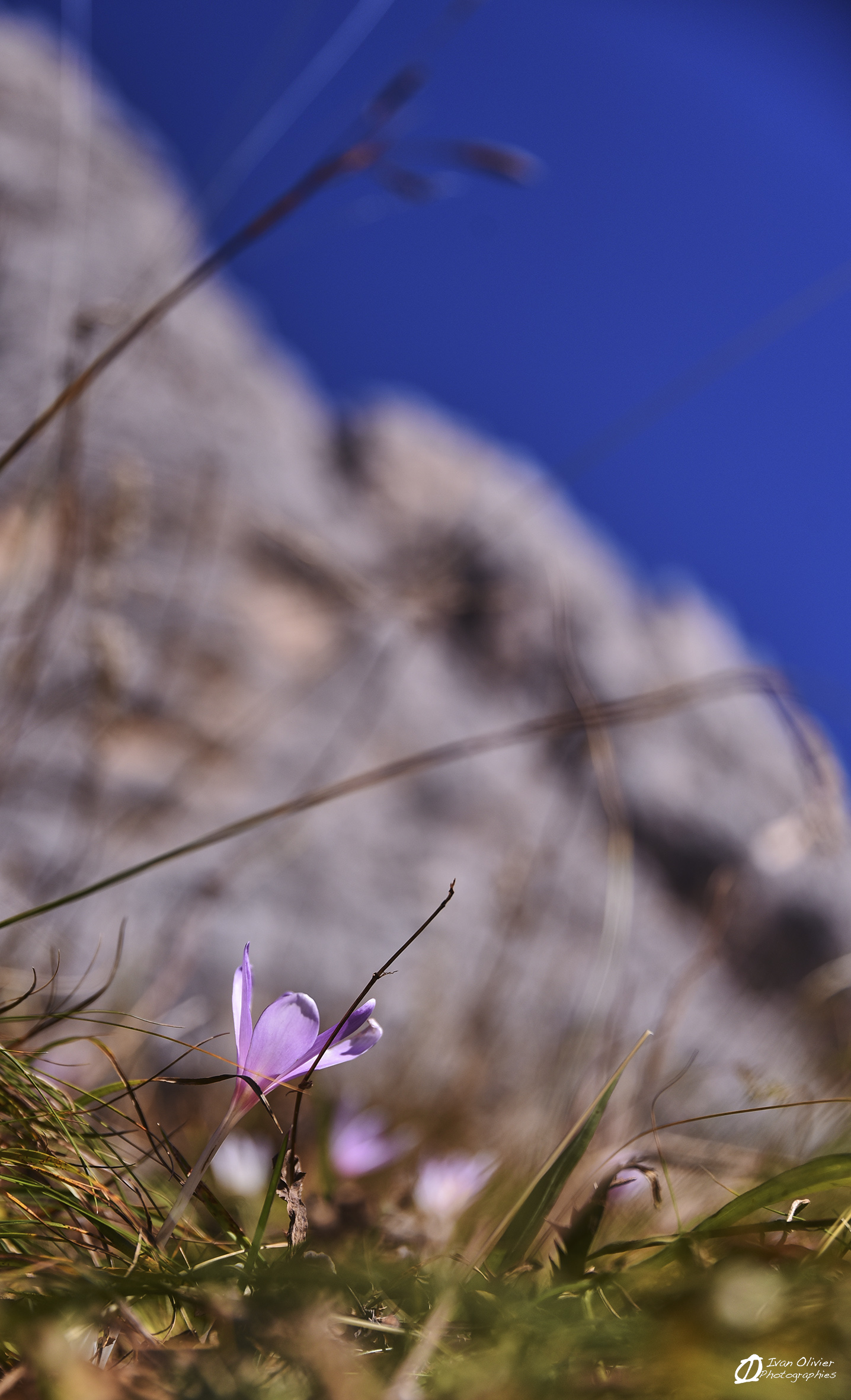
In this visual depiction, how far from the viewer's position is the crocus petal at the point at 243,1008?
0.28m

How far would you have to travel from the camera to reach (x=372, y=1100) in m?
1.29

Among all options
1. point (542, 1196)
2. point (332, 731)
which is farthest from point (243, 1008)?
point (332, 731)

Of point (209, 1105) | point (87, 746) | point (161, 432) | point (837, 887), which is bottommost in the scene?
point (209, 1105)

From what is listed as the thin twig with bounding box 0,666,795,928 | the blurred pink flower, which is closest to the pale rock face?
the thin twig with bounding box 0,666,795,928

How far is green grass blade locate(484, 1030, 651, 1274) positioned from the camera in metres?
0.32

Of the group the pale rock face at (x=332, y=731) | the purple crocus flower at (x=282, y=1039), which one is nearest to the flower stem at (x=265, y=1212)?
the purple crocus flower at (x=282, y=1039)

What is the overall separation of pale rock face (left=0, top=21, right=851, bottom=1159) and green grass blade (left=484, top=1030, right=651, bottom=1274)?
0.27 m

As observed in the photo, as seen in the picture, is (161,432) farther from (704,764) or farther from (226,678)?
(704,764)

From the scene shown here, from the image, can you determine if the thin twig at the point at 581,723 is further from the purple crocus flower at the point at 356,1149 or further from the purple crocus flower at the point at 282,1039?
the purple crocus flower at the point at 356,1149

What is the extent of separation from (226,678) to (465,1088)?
168 cm

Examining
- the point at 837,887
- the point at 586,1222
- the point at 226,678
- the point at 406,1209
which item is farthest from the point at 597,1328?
the point at 837,887

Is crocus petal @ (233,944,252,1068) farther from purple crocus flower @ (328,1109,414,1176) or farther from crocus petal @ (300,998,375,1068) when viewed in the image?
purple crocus flower @ (328,1109,414,1176)
